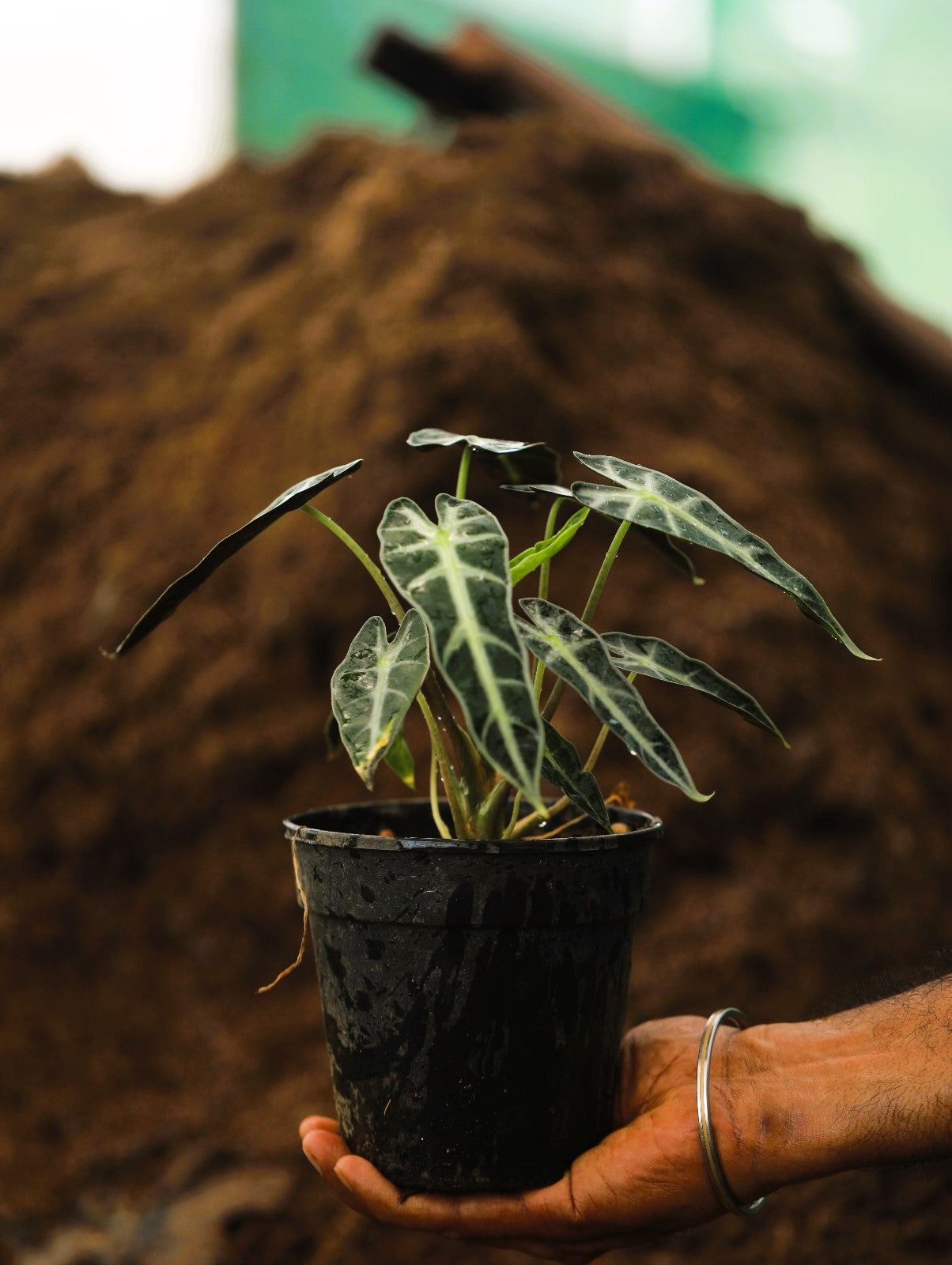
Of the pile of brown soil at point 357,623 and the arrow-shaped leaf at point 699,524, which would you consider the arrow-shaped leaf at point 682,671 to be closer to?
the arrow-shaped leaf at point 699,524

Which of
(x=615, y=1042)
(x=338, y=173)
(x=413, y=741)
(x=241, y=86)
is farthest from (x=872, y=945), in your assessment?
(x=241, y=86)

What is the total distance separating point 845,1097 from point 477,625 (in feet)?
1.68

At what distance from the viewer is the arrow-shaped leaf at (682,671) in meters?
0.85

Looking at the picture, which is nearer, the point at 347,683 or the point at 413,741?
the point at 347,683

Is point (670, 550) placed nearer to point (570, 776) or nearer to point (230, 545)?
point (570, 776)

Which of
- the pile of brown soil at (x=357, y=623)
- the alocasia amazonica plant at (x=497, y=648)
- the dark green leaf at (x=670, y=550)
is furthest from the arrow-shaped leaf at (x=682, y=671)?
the pile of brown soil at (x=357, y=623)

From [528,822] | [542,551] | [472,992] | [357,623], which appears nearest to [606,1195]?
[472,992]

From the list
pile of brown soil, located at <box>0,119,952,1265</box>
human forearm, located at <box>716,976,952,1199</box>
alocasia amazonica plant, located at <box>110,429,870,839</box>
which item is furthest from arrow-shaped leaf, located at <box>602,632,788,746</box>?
pile of brown soil, located at <box>0,119,952,1265</box>

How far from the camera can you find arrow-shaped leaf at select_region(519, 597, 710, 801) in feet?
2.48

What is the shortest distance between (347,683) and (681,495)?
1.07 feet

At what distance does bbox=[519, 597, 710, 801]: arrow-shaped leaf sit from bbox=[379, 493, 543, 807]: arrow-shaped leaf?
76 mm

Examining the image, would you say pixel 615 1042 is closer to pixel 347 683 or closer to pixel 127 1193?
pixel 347 683

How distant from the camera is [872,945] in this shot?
77.9 inches

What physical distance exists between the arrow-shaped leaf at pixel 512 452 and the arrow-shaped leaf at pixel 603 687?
16 centimetres
